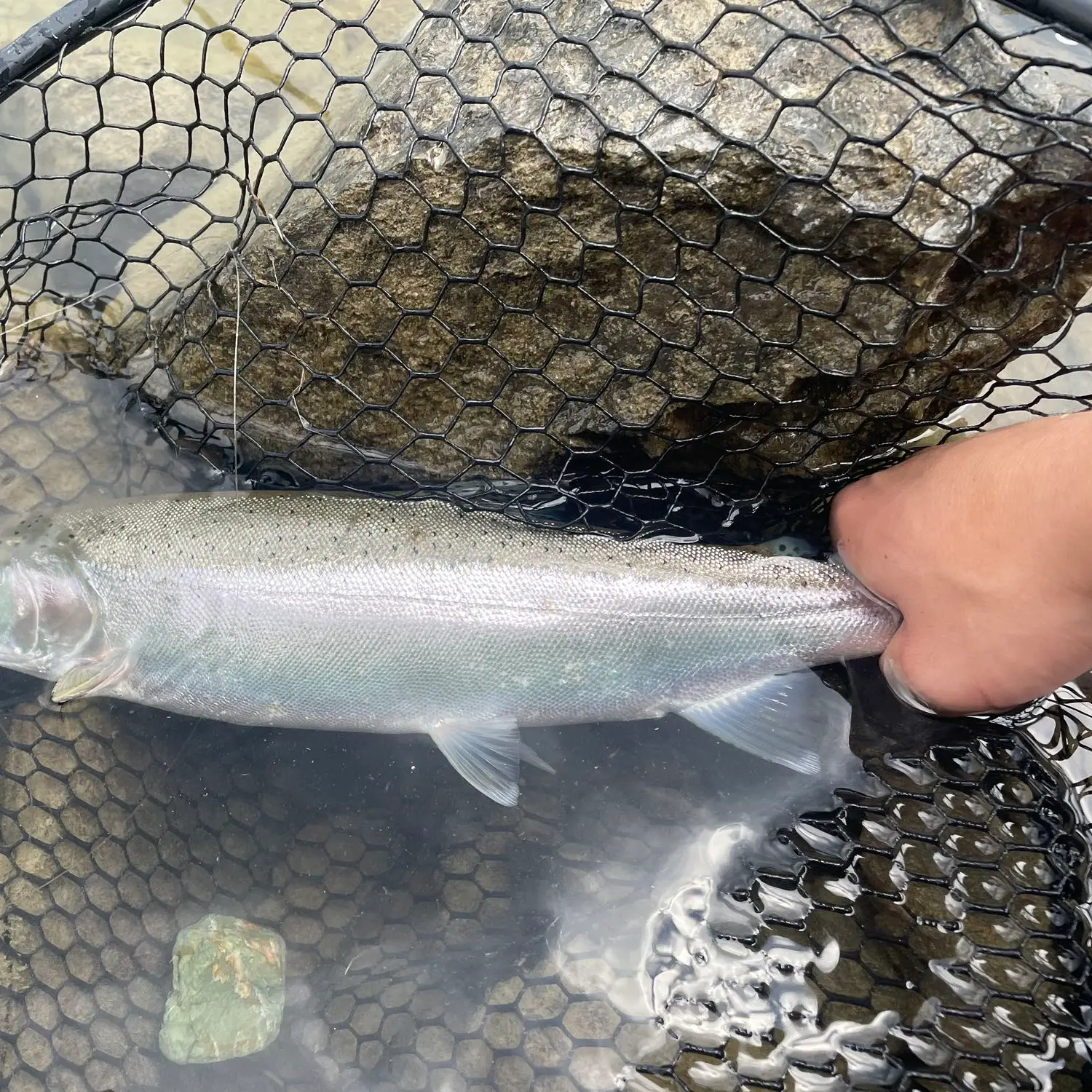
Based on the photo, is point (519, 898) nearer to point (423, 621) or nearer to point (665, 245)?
point (423, 621)

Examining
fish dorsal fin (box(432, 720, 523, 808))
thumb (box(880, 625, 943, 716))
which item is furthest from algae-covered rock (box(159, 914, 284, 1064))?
thumb (box(880, 625, 943, 716))

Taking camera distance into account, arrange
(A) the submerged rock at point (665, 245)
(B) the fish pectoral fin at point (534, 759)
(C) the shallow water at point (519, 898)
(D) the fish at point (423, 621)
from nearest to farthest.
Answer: (A) the submerged rock at point (665, 245)
(C) the shallow water at point (519, 898)
(D) the fish at point (423, 621)
(B) the fish pectoral fin at point (534, 759)

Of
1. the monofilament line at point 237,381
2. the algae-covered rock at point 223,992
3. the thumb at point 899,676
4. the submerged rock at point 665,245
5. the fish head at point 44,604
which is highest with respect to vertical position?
the submerged rock at point 665,245

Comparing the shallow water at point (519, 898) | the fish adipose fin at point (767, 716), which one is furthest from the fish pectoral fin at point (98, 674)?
the fish adipose fin at point (767, 716)

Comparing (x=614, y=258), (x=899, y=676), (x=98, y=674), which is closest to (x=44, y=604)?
Result: (x=98, y=674)

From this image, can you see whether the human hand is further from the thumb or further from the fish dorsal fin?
the fish dorsal fin

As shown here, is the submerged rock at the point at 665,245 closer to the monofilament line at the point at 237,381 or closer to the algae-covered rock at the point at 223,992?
the monofilament line at the point at 237,381
